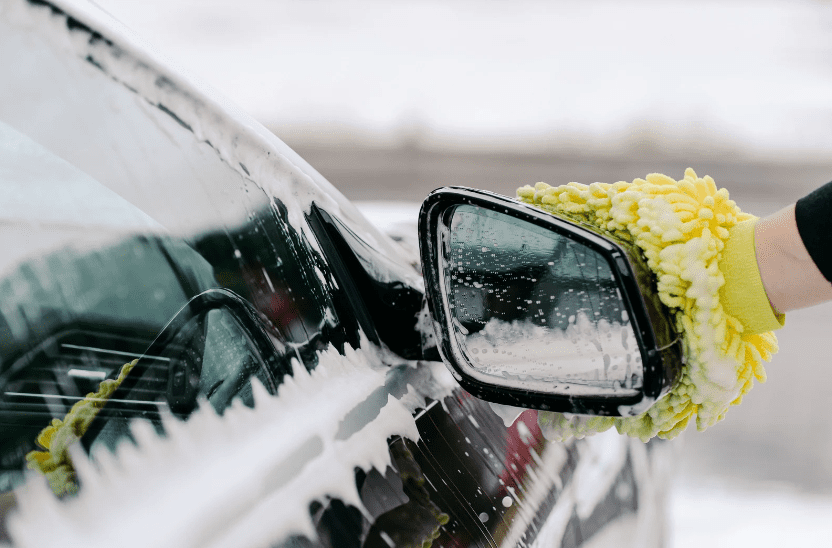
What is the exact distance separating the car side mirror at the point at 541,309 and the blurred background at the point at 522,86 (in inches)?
129

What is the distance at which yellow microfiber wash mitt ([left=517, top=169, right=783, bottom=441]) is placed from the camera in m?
0.67

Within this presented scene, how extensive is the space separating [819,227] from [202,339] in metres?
0.69

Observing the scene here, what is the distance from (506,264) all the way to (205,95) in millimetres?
424

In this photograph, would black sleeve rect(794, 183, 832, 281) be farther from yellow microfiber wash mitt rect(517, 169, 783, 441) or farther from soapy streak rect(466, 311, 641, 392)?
soapy streak rect(466, 311, 641, 392)

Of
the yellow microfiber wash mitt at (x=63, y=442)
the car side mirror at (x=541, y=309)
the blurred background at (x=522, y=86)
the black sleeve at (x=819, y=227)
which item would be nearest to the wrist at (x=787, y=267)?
the black sleeve at (x=819, y=227)

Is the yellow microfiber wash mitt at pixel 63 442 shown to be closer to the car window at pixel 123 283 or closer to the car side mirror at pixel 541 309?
the car window at pixel 123 283

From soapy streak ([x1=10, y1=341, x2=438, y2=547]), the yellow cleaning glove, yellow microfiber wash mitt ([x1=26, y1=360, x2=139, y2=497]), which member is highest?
the yellow cleaning glove

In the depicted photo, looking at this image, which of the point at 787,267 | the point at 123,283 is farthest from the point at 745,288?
the point at 123,283

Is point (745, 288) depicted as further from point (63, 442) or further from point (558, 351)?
point (63, 442)

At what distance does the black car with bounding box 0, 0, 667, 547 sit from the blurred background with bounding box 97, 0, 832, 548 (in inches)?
130

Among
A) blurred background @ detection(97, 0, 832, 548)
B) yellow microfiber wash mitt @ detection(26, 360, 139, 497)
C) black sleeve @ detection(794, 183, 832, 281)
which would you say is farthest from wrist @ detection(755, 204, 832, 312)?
blurred background @ detection(97, 0, 832, 548)

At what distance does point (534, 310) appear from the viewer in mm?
780

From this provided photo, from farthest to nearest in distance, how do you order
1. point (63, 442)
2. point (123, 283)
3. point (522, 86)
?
1. point (522, 86)
2. point (123, 283)
3. point (63, 442)

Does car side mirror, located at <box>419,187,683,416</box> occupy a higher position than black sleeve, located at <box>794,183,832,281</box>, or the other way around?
black sleeve, located at <box>794,183,832,281</box>
